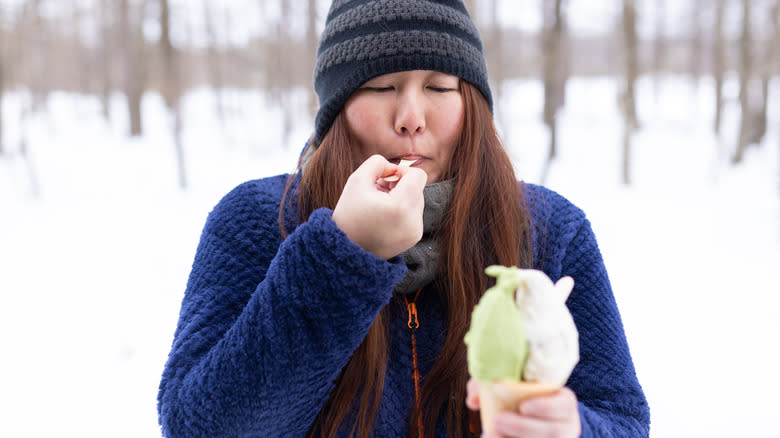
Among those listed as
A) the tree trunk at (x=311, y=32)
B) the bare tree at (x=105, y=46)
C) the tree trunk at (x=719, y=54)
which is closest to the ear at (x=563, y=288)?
the tree trunk at (x=311, y=32)

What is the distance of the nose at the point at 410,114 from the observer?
4.49 ft

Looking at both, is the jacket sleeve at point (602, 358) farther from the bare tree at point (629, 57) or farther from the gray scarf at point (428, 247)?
the bare tree at point (629, 57)

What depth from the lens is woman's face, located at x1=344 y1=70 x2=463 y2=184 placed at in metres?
1.41

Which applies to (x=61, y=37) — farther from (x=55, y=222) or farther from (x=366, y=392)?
(x=366, y=392)

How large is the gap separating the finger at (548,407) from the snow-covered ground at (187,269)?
143cm

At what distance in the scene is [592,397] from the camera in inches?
53.4

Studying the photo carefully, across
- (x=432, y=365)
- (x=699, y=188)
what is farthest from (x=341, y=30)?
(x=699, y=188)

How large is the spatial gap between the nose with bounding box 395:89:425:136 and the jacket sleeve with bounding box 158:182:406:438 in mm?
385

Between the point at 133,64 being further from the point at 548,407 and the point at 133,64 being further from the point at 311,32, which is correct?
the point at 548,407

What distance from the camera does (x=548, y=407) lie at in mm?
822

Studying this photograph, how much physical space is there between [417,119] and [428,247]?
334 millimetres

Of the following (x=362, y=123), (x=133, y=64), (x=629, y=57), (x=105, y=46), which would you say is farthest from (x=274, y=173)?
(x=105, y=46)

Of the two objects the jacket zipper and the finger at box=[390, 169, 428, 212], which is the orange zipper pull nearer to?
the jacket zipper

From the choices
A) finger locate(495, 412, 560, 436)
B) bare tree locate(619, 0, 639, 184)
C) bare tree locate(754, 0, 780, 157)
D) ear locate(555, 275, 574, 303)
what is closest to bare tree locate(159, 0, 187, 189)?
bare tree locate(619, 0, 639, 184)
